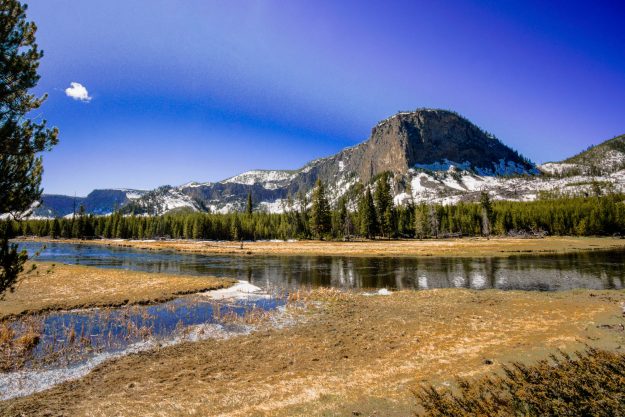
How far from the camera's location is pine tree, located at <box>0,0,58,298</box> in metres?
9.97

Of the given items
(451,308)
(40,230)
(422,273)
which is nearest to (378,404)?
(451,308)

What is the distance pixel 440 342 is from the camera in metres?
16.8

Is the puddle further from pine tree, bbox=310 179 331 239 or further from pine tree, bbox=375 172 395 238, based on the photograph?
pine tree, bbox=375 172 395 238

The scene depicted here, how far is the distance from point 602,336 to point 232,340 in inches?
781

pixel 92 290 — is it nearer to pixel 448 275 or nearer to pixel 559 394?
pixel 559 394

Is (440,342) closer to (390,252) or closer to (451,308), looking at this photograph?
(451,308)

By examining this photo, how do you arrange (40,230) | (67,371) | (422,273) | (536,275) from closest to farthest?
1. (67,371)
2. (536,275)
3. (422,273)
4. (40,230)

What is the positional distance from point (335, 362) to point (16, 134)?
15.0 meters

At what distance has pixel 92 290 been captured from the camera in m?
32.7

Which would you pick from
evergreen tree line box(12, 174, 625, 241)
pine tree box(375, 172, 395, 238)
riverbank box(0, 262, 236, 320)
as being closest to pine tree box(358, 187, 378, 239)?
evergreen tree line box(12, 174, 625, 241)

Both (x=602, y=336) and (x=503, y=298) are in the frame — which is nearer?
(x=602, y=336)

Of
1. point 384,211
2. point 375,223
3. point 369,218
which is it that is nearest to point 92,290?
point 369,218

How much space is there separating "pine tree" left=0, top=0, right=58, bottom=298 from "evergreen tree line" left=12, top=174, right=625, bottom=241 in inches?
4357

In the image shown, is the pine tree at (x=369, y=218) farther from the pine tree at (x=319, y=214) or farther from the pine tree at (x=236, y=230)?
the pine tree at (x=236, y=230)
